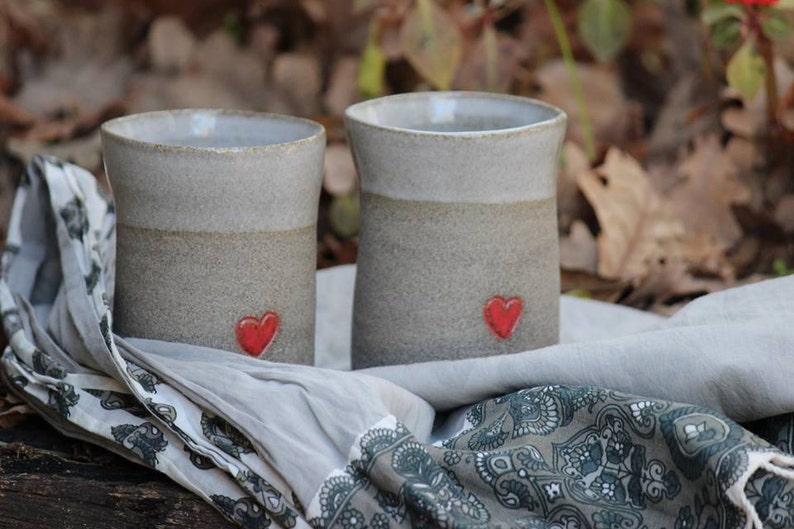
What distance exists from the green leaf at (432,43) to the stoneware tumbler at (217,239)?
0.41 metres

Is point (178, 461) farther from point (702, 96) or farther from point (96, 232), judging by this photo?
point (702, 96)

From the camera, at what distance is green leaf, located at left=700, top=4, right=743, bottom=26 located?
1221 millimetres

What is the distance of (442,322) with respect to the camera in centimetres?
80

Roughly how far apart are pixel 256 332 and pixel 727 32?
734mm

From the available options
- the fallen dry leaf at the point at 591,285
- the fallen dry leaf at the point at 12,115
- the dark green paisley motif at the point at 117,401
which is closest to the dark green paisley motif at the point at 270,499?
the dark green paisley motif at the point at 117,401

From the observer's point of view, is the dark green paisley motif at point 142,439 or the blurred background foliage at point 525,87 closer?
the dark green paisley motif at point 142,439

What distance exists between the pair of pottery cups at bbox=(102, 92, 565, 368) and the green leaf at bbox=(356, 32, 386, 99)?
55 cm

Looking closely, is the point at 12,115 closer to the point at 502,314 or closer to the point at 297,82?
the point at 297,82

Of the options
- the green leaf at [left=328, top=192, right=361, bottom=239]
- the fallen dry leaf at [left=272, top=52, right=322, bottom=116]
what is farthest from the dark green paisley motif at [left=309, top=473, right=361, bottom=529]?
the fallen dry leaf at [left=272, top=52, right=322, bottom=116]

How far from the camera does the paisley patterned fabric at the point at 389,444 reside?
630 mm

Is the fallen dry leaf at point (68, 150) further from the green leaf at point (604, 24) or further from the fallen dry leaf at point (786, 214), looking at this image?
the fallen dry leaf at point (786, 214)

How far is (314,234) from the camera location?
807mm

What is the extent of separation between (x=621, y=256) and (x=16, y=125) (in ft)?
2.74

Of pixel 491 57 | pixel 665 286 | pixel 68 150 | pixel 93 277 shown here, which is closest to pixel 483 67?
pixel 491 57
